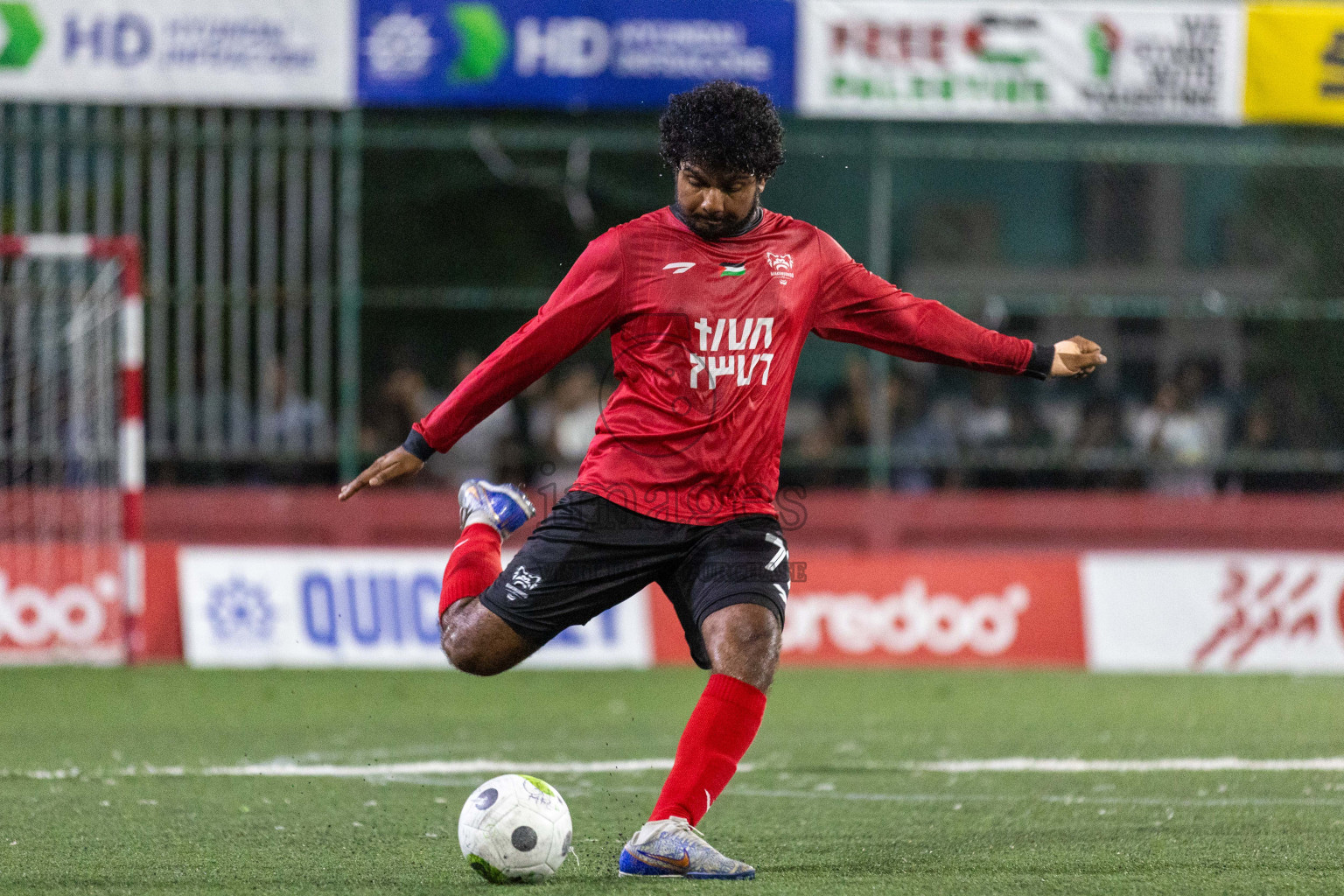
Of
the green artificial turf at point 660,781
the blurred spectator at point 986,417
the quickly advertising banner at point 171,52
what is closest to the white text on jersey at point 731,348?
the green artificial turf at point 660,781

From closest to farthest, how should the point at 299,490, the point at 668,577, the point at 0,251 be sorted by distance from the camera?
the point at 668,577
the point at 0,251
the point at 299,490

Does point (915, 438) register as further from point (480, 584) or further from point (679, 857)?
point (679, 857)

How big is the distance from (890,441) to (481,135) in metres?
3.97

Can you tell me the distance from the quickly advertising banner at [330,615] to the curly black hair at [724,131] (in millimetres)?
7813

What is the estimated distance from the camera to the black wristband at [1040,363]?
5.82 metres

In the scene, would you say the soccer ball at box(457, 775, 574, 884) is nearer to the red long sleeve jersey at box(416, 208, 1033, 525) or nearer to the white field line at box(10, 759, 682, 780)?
the red long sleeve jersey at box(416, 208, 1033, 525)

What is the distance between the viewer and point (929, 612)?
13.4 m

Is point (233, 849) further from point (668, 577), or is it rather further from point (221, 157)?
point (221, 157)

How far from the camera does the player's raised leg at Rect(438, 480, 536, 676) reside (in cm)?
552

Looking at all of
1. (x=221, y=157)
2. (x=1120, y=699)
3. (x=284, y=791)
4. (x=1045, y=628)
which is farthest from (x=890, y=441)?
(x=284, y=791)

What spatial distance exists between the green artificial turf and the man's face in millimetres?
1882

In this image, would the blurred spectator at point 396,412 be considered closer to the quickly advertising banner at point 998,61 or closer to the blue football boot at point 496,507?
the quickly advertising banner at point 998,61

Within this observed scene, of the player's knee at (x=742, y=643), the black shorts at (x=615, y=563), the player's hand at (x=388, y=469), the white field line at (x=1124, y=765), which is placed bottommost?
the white field line at (x=1124, y=765)

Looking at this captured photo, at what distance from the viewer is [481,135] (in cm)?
1445
